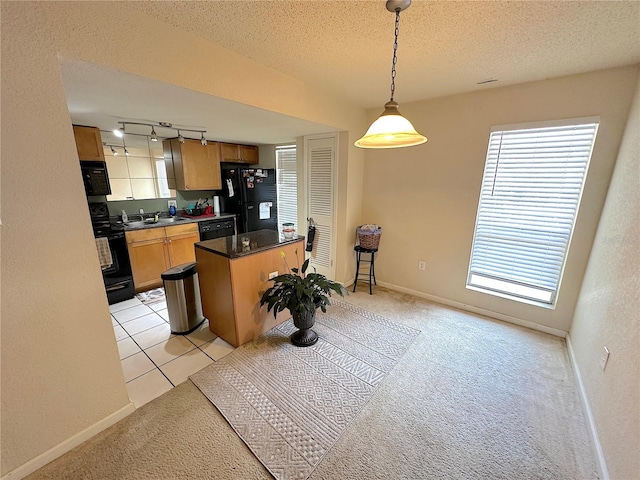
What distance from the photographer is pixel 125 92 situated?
169 cm

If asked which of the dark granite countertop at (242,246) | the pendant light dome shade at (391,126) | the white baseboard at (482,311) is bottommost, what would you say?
the white baseboard at (482,311)

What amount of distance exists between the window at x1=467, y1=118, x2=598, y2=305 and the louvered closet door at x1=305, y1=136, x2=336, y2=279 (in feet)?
5.70

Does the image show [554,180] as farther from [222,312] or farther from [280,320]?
[222,312]

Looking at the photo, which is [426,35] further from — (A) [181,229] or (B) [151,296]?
(B) [151,296]

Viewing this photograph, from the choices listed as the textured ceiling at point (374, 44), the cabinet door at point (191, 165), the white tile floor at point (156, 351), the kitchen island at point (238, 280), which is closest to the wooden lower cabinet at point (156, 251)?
the white tile floor at point (156, 351)

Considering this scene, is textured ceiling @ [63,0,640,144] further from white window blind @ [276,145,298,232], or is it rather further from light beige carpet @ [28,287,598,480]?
light beige carpet @ [28,287,598,480]

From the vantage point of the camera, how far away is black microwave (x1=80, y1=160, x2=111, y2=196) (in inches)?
113

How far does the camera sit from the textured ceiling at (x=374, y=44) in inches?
52.5

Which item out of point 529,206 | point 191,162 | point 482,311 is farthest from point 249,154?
point 482,311

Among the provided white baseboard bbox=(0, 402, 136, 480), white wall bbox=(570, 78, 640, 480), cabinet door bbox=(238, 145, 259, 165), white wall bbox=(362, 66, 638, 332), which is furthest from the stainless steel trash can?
white wall bbox=(570, 78, 640, 480)

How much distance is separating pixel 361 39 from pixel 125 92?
1615 millimetres

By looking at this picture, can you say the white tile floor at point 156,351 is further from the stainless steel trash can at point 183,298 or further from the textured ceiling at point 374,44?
the textured ceiling at point 374,44

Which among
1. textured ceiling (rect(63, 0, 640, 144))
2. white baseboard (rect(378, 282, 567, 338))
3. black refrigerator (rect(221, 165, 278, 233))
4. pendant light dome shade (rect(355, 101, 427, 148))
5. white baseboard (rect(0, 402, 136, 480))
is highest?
textured ceiling (rect(63, 0, 640, 144))

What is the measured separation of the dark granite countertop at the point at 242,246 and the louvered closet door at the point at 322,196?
0.92m
